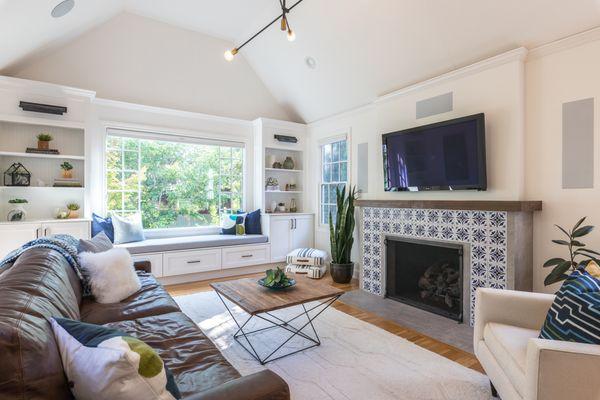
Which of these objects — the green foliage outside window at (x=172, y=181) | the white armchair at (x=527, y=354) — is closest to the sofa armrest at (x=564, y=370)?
the white armchair at (x=527, y=354)

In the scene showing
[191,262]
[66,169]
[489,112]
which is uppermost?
[489,112]

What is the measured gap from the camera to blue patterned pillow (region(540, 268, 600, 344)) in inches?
51.0

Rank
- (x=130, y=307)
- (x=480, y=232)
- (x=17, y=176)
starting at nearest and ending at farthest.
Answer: (x=130, y=307) → (x=480, y=232) → (x=17, y=176)

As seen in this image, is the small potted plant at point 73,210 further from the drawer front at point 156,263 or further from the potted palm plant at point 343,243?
the potted palm plant at point 343,243

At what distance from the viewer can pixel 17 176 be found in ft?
12.1

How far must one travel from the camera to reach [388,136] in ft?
12.5

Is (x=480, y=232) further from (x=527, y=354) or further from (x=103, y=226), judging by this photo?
(x=103, y=226)

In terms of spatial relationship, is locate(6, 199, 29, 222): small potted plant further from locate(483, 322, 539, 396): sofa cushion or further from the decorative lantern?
locate(483, 322, 539, 396): sofa cushion

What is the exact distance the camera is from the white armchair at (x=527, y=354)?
124 cm

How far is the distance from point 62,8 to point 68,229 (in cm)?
228

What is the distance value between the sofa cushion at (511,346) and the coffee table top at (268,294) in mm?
992

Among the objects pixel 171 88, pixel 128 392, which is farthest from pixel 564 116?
pixel 171 88

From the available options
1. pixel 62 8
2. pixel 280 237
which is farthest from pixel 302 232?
pixel 62 8

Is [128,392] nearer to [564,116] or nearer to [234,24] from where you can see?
[564,116]
